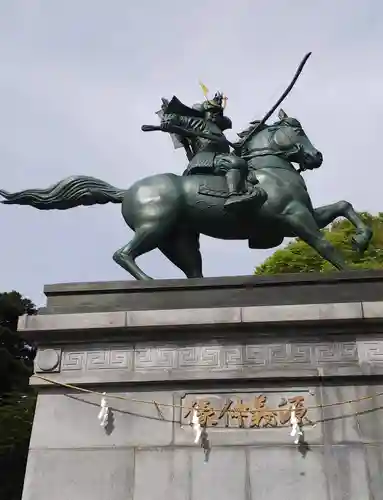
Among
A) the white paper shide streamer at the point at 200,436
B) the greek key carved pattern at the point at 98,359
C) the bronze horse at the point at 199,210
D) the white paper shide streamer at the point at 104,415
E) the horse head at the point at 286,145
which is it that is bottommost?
the white paper shide streamer at the point at 200,436

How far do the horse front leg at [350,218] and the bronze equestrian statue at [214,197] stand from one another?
0.01 metres

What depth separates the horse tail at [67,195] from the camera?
7.38 meters

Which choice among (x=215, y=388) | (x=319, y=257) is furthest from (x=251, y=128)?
(x=319, y=257)

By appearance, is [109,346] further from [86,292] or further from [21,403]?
[21,403]

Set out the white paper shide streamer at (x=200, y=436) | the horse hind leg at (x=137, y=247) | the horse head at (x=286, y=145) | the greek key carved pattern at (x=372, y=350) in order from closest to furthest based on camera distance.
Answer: the white paper shide streamer at (x=200, y=436)
the greek key carved pattern at (x=372, y=350)
the horse hind leg at (x=137, y=247)
the horse head at (x=286, y=145)

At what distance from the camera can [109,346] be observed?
19.6ft

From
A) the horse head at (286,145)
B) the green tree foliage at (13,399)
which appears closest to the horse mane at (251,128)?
the horse head at (286,145)

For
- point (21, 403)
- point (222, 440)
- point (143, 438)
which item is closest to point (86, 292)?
point (143, 438)

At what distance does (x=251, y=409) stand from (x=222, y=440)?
1.24ft

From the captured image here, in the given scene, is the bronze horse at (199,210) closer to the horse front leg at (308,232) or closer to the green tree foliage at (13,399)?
the horse front leg at (308,232)

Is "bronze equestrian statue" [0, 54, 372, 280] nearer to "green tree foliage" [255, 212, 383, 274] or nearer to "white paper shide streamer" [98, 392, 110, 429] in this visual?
"white paper shide streamer" [98, 392, 110, 429]

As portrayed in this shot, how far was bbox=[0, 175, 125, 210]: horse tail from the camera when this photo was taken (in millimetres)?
7375

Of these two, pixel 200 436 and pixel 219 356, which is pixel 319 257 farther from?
pixel 200 436

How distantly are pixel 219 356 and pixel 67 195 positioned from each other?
9.56ft
